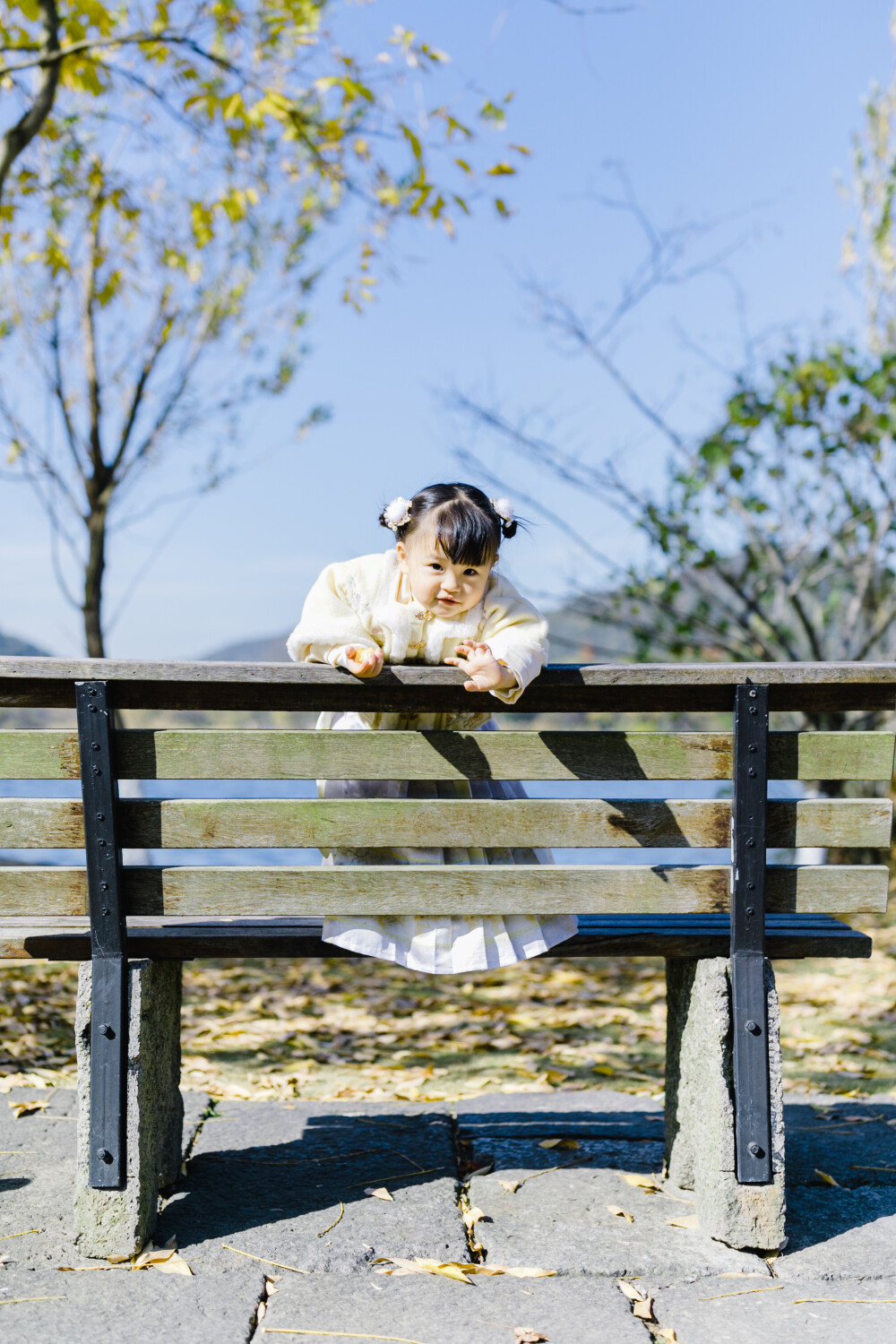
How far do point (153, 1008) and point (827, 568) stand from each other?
6.61 meters

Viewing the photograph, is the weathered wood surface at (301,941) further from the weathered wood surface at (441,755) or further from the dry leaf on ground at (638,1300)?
the dry leaf on ground at (638,1300)

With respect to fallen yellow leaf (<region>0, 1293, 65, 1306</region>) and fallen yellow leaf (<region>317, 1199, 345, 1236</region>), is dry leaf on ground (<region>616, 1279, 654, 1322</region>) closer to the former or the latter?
fallen yellow leaf (<region>317, 1199, 345, 1236</region>)

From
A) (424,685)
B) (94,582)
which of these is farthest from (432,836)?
(94,582)

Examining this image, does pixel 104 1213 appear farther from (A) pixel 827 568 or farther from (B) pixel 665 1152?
(A) pixel 827 568

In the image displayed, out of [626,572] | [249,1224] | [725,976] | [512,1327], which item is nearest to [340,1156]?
[249,1224]

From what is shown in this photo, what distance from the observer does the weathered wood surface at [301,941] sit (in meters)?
2.69

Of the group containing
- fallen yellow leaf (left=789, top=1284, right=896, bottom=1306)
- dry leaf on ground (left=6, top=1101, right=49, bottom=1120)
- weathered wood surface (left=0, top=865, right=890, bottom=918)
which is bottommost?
dry leaf on ground (left=6, top=1101, right=49, bottom=1120)

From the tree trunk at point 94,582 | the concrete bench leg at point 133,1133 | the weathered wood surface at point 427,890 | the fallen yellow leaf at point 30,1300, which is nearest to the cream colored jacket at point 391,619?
the weathered wood surface at point 427,890

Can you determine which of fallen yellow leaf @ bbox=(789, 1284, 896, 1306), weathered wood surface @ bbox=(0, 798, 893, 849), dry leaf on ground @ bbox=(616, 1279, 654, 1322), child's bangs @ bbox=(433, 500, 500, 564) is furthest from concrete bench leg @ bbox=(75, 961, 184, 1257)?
fallen yellow leaf @ bbox=(789, 1284, 896, 1306)

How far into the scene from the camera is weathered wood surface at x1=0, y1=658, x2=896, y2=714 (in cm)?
250

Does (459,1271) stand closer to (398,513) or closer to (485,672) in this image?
(485,672)

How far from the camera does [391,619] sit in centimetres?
289

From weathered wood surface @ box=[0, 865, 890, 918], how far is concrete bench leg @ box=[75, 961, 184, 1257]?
0.65ft

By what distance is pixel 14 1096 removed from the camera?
373 cm
